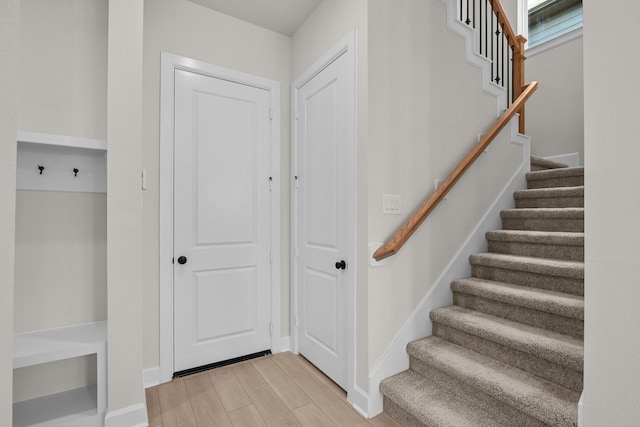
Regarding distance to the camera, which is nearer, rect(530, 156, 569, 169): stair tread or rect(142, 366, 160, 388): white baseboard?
rect(142, 366, 160, 388): white baseboard

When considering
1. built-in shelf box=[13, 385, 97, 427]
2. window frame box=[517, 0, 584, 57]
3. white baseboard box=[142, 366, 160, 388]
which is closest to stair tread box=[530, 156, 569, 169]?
window frame box=[517, 0, 584, 57]

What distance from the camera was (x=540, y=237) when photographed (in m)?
2.17

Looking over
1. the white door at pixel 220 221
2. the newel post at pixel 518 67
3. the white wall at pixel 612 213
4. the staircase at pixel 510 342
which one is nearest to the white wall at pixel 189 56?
the white door at pixel 220 221

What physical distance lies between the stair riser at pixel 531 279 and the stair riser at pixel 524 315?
24 cm

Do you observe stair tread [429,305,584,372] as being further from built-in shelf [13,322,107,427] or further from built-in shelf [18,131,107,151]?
built-in shelf [18,131,107,151]

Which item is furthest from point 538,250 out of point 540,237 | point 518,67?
point 518,67

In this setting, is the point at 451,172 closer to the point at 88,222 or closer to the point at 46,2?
the point at 88,222

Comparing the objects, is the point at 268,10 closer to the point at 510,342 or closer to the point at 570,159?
the point at 510,342

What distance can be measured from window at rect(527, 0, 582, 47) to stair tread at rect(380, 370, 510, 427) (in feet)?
13.7

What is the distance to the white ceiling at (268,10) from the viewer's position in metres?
2.32

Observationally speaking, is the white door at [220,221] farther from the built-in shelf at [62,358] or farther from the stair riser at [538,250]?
the stair riser at [538,250]

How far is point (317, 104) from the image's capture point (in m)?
2.39

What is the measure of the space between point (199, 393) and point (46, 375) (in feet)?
2.84

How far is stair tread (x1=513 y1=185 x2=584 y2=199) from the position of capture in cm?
235
